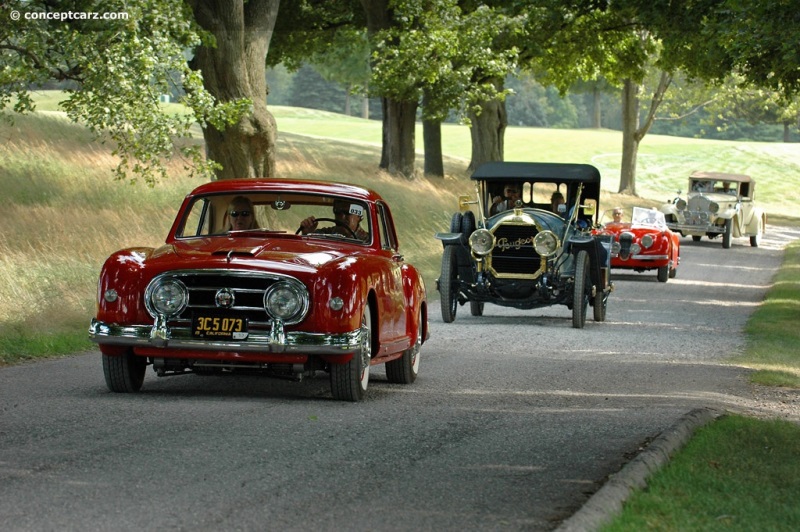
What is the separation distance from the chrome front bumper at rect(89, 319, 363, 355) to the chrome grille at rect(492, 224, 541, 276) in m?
8.70

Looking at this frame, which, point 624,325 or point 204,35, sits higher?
point 204,35

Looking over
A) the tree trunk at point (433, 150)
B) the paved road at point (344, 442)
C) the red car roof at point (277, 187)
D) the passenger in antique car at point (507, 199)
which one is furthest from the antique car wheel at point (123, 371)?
the tree trunk at point (433, 150)

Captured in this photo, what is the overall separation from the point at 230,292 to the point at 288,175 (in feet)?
84.4

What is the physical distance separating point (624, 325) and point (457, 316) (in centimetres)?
248

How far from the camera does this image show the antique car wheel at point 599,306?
18.6 metres

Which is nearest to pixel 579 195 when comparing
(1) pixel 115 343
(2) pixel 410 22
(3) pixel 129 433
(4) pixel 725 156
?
(1) pixel 115 343

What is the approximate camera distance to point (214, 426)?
845cm

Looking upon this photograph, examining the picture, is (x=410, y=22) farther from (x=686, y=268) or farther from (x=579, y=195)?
(x=579, y=195)

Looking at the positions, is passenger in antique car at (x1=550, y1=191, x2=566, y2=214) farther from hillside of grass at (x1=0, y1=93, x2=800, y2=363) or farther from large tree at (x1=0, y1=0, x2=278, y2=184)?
large tree at (x1=0, y1=0, x2=278, y2=184)

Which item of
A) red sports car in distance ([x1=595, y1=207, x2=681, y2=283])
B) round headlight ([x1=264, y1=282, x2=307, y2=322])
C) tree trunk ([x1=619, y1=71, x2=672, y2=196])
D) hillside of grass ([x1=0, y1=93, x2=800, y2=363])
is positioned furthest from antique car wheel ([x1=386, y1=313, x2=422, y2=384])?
tree trunk ([x1=619, y1=71, x2=672, y2=196])

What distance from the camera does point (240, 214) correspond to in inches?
438

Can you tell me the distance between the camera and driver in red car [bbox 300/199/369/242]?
36.6ft

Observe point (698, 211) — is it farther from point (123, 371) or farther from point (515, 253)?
point (123, 371)

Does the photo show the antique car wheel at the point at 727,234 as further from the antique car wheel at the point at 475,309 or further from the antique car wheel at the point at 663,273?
the antique car wheel at the point at 475,309
